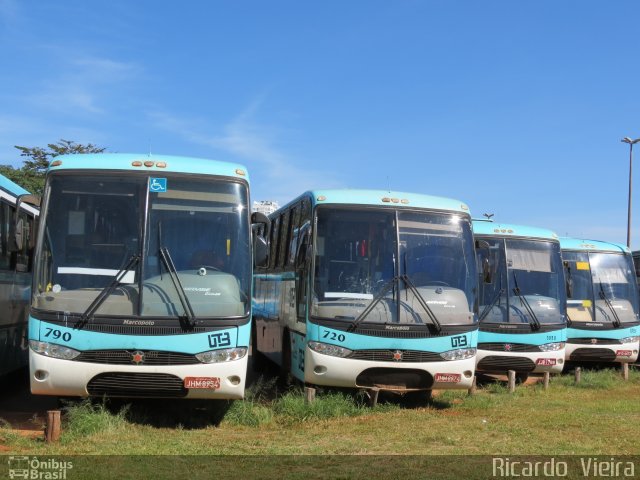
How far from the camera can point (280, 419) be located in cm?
1104

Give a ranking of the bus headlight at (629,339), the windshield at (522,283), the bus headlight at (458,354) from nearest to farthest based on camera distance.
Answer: the bus headlight at (458,354) < the windshield at (522,283) < the bus headlight at (629,339)

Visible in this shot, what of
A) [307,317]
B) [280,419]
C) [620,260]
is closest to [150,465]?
[280,419]

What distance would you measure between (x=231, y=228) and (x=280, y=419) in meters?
2.74

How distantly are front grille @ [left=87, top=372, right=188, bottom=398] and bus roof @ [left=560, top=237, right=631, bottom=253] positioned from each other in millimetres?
12954

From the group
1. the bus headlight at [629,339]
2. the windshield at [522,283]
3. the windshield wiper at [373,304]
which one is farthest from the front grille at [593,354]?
the windshield wiper at [373,304]

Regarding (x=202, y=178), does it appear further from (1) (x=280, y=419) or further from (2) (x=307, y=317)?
(1) (x=280, y=419)

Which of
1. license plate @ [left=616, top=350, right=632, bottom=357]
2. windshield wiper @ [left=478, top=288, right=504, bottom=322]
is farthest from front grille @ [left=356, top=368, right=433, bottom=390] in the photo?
license plate @ [left=616, top=350, right=632, bottom=357]

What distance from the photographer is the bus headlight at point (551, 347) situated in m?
16.0

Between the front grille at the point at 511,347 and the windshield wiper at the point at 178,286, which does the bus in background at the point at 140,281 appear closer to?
the windshield wiper at the point at 178,286

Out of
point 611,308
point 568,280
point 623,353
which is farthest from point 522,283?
point 623,353

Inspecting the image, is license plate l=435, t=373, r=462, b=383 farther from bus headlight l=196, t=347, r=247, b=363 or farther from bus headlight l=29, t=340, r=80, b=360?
bus headlight l=29, t=340, r=80, b=360

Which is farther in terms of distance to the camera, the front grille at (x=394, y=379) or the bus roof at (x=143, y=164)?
the front grille at (x=394, y=379)

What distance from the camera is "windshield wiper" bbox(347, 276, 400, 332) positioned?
37.9 ft

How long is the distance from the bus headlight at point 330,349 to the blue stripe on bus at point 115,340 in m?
2.18
